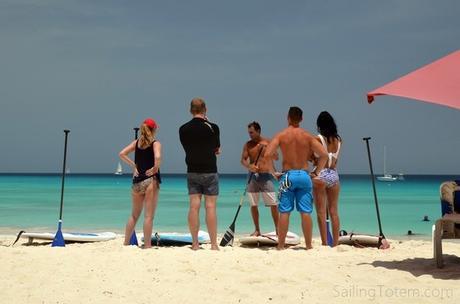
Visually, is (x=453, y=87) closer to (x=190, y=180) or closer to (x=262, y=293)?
(x=262, y=293)

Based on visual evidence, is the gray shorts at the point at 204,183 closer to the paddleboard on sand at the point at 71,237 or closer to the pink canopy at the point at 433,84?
the pink canopy at the point at 433,84

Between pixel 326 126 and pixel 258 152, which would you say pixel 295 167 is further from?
pixel 258 152

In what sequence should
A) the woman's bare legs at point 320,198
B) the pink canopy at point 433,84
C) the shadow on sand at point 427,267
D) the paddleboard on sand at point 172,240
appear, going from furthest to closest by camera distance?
the paddleboard on sand at point 172,240 → the woman's bare legs at point 320,198 → the shadow on sand at point 427,267 → the pink canopy at point 433,84

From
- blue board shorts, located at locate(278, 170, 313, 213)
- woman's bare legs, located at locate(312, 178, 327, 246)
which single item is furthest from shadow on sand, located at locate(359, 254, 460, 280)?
woman's bare legs, located at locate(312, 178, 327, 246)

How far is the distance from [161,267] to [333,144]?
10.0 feet

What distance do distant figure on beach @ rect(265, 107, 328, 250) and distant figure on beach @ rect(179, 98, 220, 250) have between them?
742 millimetres

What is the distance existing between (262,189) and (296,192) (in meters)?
1.22

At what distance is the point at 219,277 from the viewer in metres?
5.00

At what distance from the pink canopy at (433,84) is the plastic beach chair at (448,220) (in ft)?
3.86

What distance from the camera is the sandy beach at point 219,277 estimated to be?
4.45 m

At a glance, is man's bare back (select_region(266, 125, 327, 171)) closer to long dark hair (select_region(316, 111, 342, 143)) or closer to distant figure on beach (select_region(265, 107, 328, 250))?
distant figure on beach (select_region(265, 107, 328, 250))

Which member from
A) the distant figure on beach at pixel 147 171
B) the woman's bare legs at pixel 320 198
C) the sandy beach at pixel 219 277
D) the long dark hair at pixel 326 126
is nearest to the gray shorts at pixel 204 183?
the distant figure on beach at pixel 147 171

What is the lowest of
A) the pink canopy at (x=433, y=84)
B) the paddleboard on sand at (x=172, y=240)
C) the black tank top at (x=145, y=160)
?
the paddleboard on sand at (x=172, y=240)

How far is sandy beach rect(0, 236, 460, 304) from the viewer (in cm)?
445
